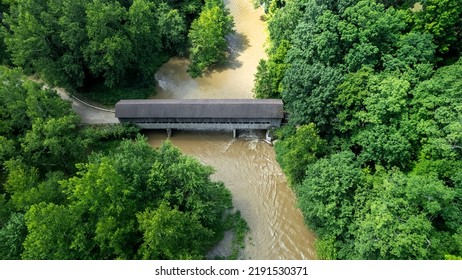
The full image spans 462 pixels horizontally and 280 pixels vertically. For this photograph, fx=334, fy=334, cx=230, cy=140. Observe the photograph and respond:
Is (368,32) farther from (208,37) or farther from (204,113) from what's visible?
(208,37)

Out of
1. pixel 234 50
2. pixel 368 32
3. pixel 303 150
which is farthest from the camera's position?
pixel 234 50

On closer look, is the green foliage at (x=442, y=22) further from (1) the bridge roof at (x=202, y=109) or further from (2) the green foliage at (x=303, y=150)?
(1) the bridge roof at (x=202, y=109)

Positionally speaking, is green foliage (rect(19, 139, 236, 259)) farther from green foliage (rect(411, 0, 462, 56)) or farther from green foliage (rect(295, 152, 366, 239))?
green foliage (rect(411, 0, 462, 56))

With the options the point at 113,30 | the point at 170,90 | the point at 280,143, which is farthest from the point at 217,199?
the point at 113,30

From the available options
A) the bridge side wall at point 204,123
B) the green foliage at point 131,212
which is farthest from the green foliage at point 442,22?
the green foliage at point 131,212

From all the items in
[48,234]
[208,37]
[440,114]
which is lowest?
[48,234]

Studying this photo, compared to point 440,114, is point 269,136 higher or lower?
lower

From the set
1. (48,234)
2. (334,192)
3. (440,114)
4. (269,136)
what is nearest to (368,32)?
(440,114)
